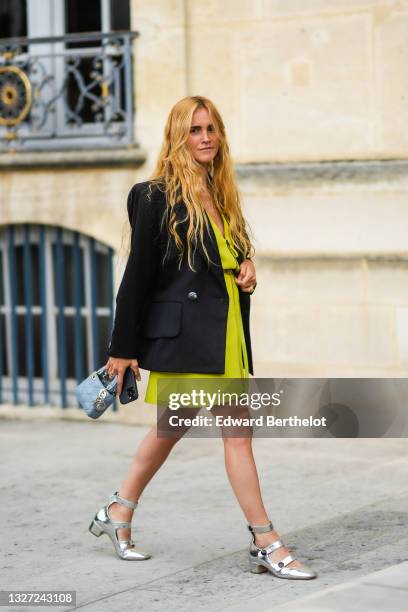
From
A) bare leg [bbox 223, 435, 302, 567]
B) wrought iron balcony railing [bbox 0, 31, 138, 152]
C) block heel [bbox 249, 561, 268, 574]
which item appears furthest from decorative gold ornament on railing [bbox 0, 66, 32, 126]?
block heel [bbox 249, 561, 268, 574]

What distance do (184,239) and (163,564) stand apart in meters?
1.41

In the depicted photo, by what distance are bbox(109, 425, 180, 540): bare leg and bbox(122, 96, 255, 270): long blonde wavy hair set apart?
0.76 metres

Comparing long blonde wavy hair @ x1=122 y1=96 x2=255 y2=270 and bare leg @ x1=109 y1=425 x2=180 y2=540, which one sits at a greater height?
long blonde wavy hair @ x1=122 y1=96 x2=255 y2=270

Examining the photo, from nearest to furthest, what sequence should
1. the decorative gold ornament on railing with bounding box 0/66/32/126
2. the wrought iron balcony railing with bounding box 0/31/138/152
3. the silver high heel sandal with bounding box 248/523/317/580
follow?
the silver high heel sandal with bounding box 248/523/317/580, the wrought iron balcony railing with bounding box 0/31/138/152, the decorative gold ornament on railing with bounding box 0/66/32/126

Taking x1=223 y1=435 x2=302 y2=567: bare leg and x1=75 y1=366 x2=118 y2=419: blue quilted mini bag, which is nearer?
x1=223 y1=435 x2=302 y2=567: bare leg

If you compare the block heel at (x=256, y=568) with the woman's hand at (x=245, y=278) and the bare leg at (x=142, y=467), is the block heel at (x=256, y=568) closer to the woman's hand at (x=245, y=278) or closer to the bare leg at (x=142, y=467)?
the bare leg at (x=142, y=467)

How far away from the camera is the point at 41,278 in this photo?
10.2m

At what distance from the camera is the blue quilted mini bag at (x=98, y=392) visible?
17.9 feet

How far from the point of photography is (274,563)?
530 cm

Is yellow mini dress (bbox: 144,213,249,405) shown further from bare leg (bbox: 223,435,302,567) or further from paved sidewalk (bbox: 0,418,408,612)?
paved sidewalk (bbox: 0,418,408,612)

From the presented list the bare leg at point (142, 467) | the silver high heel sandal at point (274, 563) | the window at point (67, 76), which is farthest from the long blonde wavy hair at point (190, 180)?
the window at point (67, 76)

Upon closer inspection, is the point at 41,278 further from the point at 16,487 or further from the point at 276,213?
the point at 16,487

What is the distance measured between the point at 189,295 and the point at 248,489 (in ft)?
2.68

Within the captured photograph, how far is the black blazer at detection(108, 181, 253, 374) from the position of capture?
5363 millimetres
